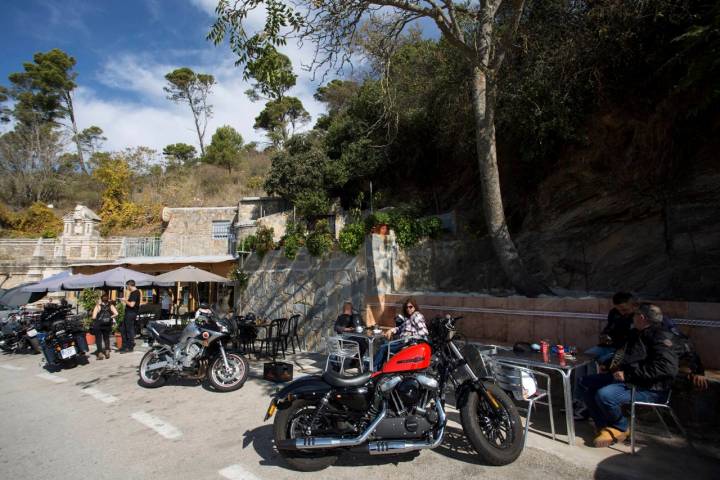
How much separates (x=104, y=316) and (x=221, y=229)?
565 inches

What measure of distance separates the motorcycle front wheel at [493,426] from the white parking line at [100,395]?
512 centimetres

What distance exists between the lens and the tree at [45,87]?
34.7 m

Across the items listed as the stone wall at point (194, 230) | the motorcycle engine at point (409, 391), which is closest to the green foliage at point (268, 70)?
the motorcycle engine at point (409, 391)

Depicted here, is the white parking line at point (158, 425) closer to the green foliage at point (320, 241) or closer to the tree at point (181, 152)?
the green foliage at point (320, 241)

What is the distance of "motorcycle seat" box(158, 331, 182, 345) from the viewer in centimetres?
659

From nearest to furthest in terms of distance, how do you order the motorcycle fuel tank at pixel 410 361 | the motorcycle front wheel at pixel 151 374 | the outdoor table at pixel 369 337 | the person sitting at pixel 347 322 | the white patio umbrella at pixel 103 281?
the motorcycle fuel tank at pixel 410 361
the outdoor table at pixel 369 337
the motorcycle front wheel at pixel 151 374
the person sitting at pixel 347 322
the white patio umbrella at pixel 103 281

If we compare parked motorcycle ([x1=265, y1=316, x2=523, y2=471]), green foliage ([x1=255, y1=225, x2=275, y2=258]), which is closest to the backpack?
green foliage ([x1=255, y1=225, x2=275, y2=258])

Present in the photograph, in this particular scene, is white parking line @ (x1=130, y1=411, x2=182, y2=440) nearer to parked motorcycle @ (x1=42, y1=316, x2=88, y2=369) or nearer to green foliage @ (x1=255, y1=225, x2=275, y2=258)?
parked motorcycle @ (x1=42, y1=316, x2=88, y2=369)

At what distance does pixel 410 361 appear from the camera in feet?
11.9

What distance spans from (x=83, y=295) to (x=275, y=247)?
736cm

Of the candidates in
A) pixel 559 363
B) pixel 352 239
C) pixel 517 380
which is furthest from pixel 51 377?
pixel 559 363

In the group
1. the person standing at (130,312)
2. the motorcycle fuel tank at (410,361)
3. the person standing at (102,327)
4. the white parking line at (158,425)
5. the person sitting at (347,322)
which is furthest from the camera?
the person standing at (130,312)

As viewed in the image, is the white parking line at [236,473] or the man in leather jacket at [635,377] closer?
the white parking line at [236,473]

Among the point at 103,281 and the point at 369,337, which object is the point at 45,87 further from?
the point at 369,337
